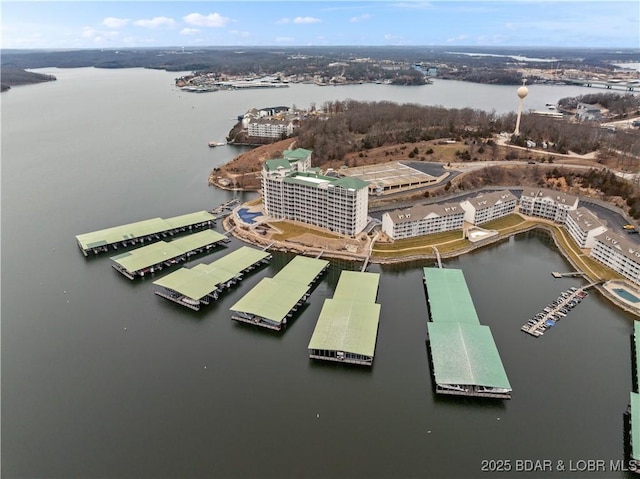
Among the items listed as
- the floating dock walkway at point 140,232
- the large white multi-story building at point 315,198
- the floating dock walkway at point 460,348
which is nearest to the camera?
A: the floating dock walkway at point 460,348

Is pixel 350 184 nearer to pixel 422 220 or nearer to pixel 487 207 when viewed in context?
pixel 422 220

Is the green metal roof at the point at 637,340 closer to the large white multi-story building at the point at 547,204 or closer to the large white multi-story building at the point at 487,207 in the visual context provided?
the large white multi-story building at the point at 487,207

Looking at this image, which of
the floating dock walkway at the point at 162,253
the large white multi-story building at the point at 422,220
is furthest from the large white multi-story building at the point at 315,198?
the floating dock walkway at the point at 162,253

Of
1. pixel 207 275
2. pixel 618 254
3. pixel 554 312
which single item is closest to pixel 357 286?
pixel 207 275

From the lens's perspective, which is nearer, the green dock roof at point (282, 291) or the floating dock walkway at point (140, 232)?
the green dock roof at point (282, 291)

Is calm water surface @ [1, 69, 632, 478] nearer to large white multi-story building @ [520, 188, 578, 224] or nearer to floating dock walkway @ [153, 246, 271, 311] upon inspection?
floating dock walkway @ [153, 246, 271, 311]

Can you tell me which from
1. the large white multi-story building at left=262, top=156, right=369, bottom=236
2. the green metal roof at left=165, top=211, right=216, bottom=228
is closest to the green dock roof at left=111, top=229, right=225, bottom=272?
the green metal roof at left=165, top=211, right=216, bottom=228
